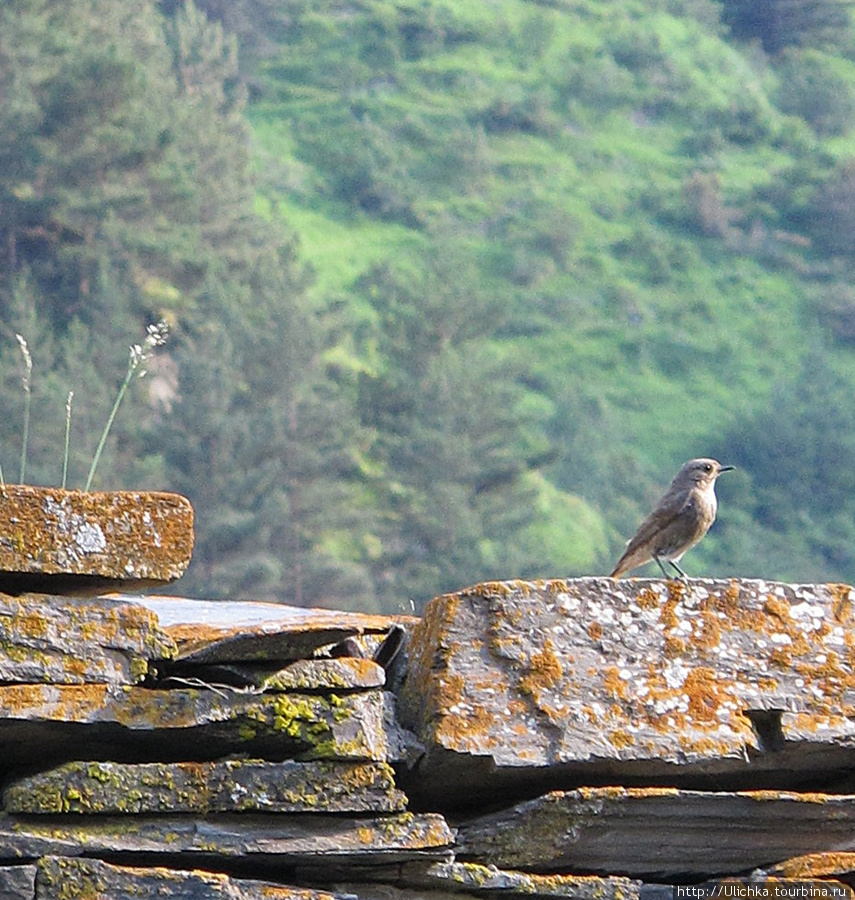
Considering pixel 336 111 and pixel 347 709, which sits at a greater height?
pixel 347 709

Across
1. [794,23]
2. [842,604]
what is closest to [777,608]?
[842,604]

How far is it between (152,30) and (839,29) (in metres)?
55.2

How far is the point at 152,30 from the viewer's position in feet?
253

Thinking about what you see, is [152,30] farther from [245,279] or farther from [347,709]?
[347,709]

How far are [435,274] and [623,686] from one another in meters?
67.1

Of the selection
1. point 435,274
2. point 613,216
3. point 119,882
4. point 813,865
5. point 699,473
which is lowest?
point 613,216

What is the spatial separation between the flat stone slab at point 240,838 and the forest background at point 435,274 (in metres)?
46.4

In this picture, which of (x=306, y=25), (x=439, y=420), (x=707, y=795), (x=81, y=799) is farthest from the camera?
(x=306, y=25)

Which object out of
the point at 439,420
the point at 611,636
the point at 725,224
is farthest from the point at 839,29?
the point at 611,636

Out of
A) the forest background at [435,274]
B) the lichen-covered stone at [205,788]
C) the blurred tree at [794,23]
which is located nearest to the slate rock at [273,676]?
the lichen-covered stone at [205,788]

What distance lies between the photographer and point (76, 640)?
5098 mm

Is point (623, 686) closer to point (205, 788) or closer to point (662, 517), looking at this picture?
point (205, 788)

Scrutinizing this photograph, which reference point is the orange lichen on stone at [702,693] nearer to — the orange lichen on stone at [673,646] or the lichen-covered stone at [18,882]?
the orange lichen on stone at [673,646]

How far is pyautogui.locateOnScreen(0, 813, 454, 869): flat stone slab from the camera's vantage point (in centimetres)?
495
